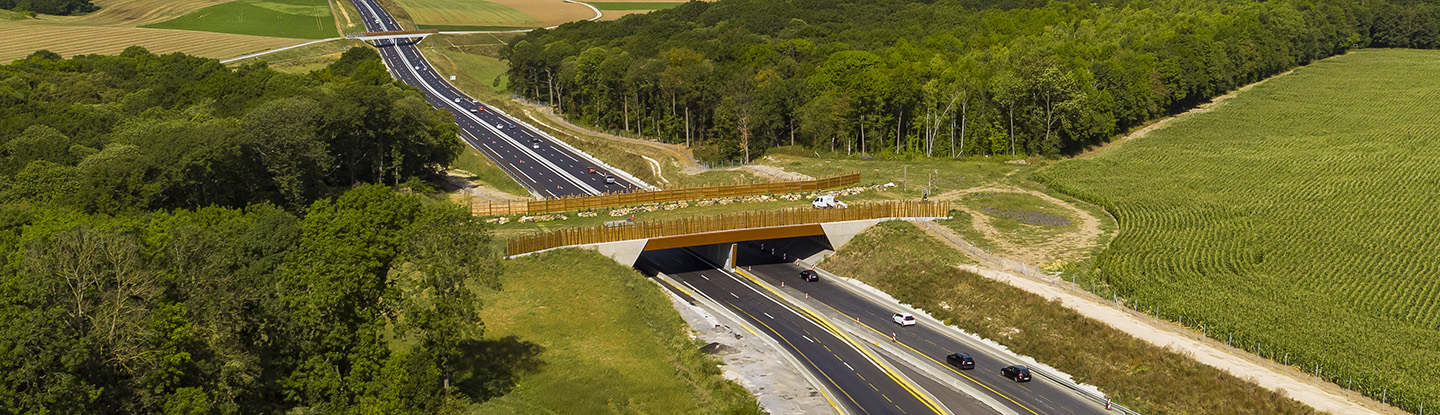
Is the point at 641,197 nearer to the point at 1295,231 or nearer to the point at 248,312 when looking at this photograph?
the point at 248,312

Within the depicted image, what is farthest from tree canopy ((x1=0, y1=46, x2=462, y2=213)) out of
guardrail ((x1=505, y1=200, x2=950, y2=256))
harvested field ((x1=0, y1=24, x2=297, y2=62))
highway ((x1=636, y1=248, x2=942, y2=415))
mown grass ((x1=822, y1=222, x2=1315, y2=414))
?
mown grass ((x1=822, y1=222, x2=1315, y2=414))

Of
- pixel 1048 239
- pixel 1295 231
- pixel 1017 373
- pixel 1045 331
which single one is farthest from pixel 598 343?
pixel 1295 231

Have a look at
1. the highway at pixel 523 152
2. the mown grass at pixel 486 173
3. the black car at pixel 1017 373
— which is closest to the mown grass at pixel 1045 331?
the black car at pixel 1017 373

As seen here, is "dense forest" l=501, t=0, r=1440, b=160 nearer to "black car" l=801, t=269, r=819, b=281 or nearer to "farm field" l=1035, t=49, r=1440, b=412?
"farm field" l=1035, t=49, r=1440, b=412

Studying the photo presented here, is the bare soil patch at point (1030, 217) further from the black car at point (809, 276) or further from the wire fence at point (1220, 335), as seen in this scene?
the black car at point (809, 276)

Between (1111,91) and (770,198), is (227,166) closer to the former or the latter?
(770,198)

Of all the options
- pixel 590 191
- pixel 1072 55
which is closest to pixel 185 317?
pixel 590 191
